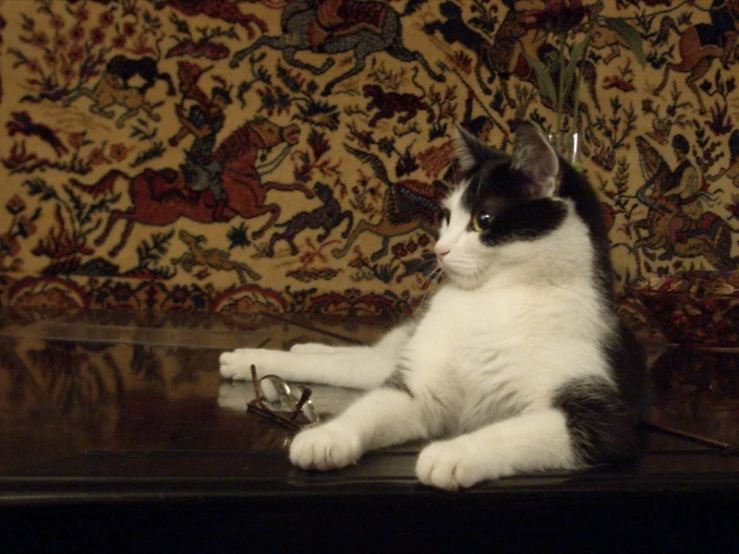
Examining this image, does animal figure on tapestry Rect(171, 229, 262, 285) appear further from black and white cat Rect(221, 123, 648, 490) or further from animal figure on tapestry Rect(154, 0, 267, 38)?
black and white cat Rect(221, 123, 648, 490)

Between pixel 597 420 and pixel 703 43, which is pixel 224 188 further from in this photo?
pixel 703 43

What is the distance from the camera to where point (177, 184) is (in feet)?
5.95

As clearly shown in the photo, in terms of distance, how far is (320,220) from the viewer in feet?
6.13

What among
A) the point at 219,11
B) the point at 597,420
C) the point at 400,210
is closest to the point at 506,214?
the point at 597,420

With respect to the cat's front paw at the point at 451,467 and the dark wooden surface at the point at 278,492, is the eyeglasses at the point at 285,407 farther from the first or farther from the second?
the cat's front paw at the point at 451,467

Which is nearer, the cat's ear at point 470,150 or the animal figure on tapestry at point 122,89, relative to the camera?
the cat's ear at point 470,150

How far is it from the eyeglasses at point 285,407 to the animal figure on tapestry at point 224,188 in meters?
0.98

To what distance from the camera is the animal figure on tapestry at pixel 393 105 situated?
1.87m

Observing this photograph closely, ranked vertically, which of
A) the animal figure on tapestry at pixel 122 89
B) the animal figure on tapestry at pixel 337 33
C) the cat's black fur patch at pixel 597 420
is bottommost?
the cat's black fur patch at pixel 597 420

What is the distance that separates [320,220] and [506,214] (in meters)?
1.01

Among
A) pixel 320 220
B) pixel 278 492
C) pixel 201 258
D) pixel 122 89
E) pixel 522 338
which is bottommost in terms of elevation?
pixel 278 492

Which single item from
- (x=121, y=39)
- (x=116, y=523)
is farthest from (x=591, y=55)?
(x=116, y=523)

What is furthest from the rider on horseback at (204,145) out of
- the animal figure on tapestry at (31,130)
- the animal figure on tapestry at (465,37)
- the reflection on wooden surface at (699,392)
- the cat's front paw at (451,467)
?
the cat's front paw at (451,467)

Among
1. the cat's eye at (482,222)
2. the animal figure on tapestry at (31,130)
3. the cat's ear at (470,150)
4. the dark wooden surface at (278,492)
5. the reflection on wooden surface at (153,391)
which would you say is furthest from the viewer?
the animal figure on tapestry at (31,130)
